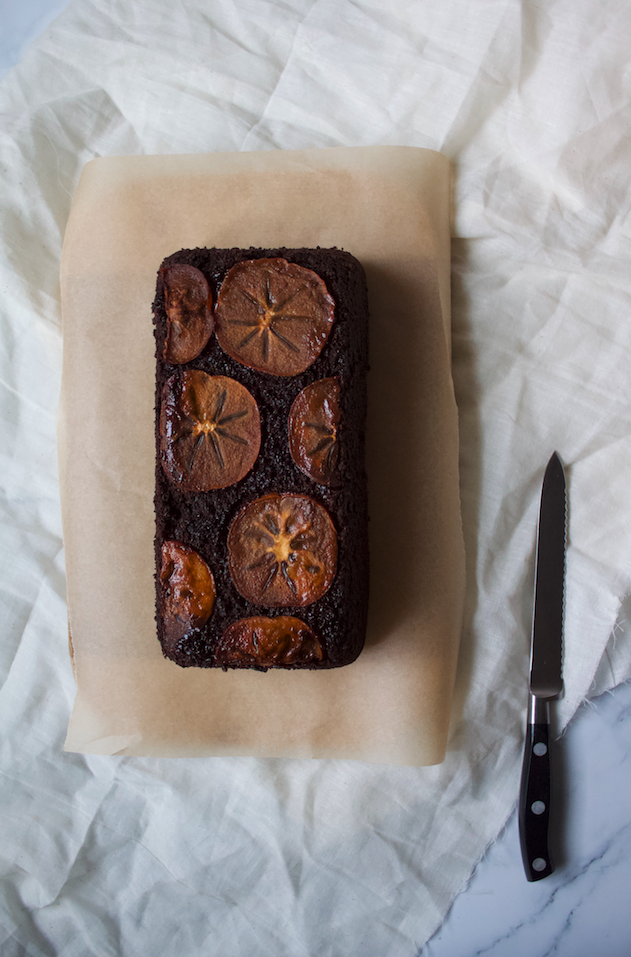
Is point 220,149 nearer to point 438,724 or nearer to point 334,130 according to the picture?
point 334,130

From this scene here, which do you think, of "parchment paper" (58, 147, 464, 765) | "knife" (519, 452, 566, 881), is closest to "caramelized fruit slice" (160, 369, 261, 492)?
"parchment paper" (58, 147, 464, 765)

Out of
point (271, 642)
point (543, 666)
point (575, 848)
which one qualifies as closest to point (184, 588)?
point (271, 642)

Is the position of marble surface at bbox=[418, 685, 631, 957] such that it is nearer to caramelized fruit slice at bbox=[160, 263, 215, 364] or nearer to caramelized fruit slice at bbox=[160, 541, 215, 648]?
caramelized fruit slice at bbox=[160, 541, 215, 648]

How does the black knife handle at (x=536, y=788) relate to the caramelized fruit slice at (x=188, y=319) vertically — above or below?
below

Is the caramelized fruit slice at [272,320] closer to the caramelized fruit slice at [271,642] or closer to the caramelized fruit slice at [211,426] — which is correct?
the caramelized fruit slice at [211,426]

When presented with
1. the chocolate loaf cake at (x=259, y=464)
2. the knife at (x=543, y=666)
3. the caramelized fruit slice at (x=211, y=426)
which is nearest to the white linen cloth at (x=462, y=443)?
the knife at (x=543, y=666)

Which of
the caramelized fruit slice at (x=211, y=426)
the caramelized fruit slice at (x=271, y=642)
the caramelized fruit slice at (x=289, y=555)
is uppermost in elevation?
the caramelized fruit slice at (x=211, y=426)

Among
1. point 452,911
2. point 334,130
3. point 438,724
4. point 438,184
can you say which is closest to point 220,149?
point 334,130
